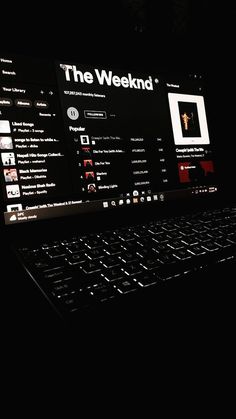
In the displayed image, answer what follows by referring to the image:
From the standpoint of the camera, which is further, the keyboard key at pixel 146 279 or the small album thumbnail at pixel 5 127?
the small album thumbnail at pixel 5 127

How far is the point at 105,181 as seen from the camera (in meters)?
0.93

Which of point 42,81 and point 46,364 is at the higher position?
point 42,81

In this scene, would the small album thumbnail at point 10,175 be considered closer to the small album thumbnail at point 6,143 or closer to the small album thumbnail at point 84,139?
the small album thumbnail at point 6,143

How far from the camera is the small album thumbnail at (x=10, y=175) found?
79 cm

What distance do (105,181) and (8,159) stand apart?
0.81 ft

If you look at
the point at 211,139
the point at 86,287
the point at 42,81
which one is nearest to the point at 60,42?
the point at 42,81

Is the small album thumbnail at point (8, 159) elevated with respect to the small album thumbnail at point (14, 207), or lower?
elevated

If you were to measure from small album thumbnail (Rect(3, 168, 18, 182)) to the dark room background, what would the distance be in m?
0.27

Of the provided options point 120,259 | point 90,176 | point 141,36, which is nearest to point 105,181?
point 90,176

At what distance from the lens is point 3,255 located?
717 millimetres

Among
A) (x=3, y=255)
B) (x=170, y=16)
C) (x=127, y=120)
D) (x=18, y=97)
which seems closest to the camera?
(x=3, y=255)

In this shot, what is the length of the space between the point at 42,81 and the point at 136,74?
29 centimetres

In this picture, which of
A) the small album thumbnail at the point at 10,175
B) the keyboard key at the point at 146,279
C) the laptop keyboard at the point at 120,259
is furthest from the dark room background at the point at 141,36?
the keyboard key at the point at 146,279

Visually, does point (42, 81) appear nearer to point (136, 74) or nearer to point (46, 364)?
point (136, 74)
